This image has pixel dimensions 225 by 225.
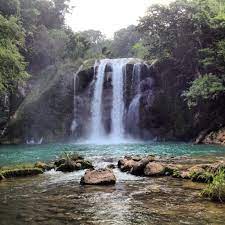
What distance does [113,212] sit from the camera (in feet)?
27.5

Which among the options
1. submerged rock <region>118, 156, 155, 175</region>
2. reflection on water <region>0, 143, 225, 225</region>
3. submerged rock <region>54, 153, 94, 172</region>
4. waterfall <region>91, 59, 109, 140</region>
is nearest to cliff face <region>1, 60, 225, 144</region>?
waterfall <region>91, 59, 109, 140</region>

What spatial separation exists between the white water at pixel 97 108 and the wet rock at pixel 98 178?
2663 cm

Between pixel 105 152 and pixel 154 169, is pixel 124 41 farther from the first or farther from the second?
pixel 154 169

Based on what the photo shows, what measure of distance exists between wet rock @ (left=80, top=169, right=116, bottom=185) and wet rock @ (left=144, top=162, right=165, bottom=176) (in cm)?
184

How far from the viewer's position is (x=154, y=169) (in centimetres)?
1375

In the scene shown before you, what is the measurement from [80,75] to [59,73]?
8.48 feet

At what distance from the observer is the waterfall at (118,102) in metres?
38.2

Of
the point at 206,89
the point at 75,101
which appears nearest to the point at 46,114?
the point at 75,101

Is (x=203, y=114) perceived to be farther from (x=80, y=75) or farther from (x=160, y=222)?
(x=160, y=222)

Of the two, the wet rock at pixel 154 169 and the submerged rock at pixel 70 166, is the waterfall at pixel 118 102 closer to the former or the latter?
the submerged rock at pixel 70 166

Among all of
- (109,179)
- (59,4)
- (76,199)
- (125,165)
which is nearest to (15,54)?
(125,165)

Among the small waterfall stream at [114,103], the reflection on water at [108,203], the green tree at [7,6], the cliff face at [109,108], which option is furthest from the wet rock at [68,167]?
the green tree at [7,6]

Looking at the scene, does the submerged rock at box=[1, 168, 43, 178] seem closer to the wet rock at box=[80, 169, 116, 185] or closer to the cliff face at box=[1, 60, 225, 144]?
the wet rock at box=[80, 169, 116, 185]

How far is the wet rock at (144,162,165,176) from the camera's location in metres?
13.6
